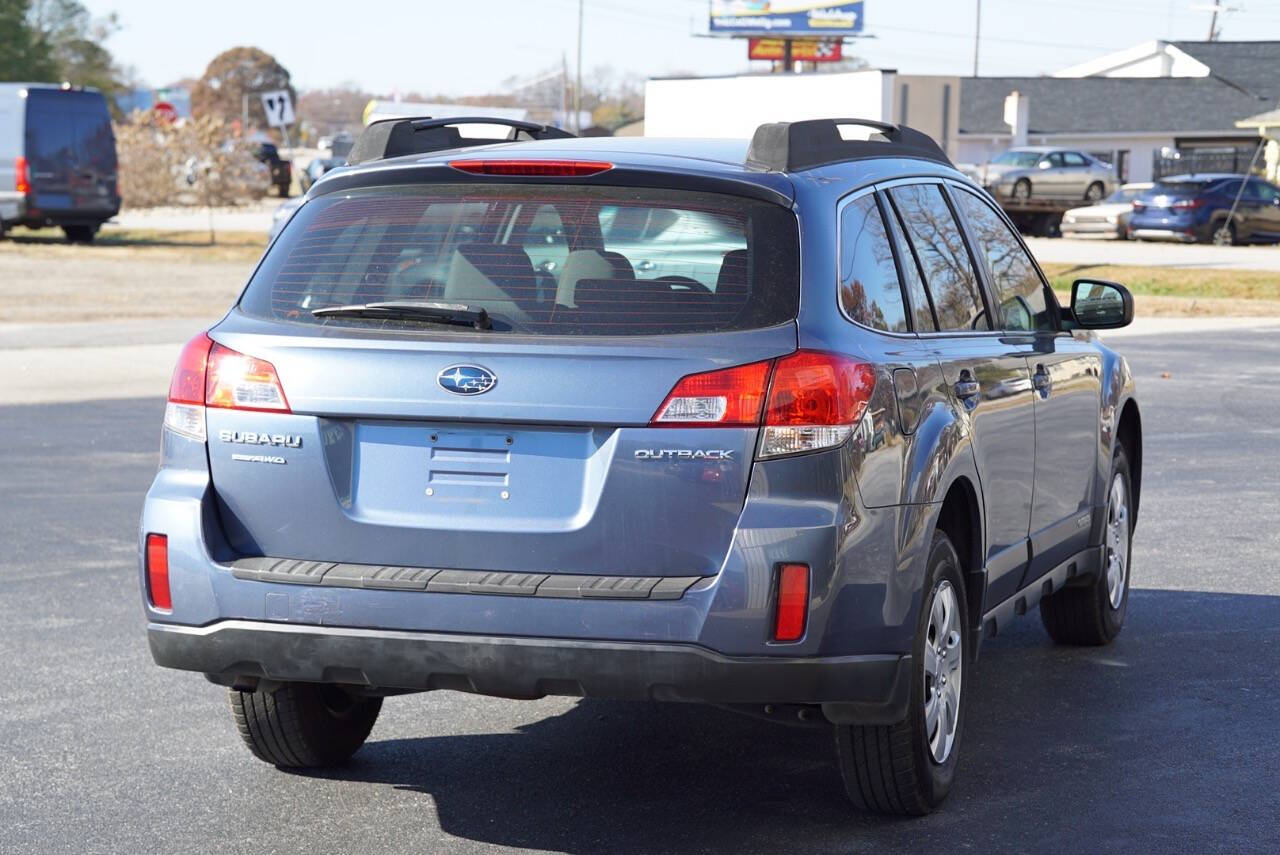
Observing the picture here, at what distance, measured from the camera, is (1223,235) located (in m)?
40.6

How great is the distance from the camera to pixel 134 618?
7.65m

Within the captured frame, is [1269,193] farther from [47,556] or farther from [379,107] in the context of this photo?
[47,556]

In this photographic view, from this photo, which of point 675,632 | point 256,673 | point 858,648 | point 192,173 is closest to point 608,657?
point 675,632

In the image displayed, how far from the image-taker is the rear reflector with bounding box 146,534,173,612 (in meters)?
4.86

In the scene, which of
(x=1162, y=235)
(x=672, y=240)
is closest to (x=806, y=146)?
(x=672, y=240)

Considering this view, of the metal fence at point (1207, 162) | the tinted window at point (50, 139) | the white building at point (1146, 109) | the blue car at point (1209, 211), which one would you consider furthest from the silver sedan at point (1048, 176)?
the tinted window at point (50, 139)

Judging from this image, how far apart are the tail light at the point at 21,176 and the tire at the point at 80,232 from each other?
8.04 feet

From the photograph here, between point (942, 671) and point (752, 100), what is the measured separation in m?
24.6

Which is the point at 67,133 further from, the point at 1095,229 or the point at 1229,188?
→ the point at 1229,188

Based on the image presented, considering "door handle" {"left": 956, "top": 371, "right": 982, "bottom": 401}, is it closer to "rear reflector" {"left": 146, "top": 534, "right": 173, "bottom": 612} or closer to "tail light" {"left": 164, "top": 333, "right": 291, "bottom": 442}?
"tail light" {"left": 164, "top": 333, "right": 291, "bottom": 442}

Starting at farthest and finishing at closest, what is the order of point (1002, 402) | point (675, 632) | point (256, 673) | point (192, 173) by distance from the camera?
point (192, 173)
point (1002, 402)
point (256, 673)
point (675, 632)

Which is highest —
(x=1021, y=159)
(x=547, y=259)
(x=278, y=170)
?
(x=547, y=259)

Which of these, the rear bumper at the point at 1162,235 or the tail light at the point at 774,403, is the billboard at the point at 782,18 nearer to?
the rear bumper at the point at 1162,235

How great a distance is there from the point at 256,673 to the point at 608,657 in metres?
0.96
